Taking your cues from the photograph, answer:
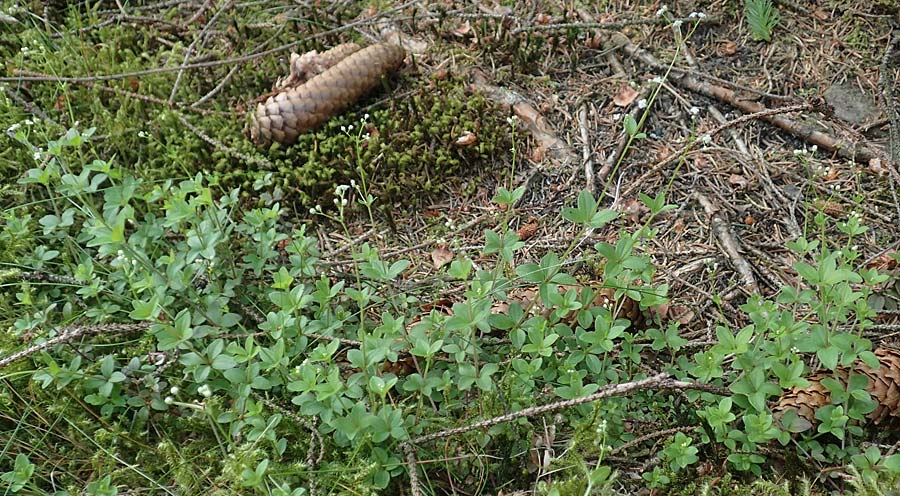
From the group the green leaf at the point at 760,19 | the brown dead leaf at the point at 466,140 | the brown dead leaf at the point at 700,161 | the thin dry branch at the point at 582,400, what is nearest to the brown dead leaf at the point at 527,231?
the brown dead leaf at the point at 466,140

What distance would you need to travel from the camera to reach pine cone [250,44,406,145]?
3.65 meters

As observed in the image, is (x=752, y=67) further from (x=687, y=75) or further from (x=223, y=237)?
(x=223, y=237)

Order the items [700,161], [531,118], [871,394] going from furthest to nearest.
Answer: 1. [531,118]
2. [700,161]
3. [871,394]

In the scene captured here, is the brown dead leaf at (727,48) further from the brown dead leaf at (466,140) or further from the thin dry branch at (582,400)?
the thin dry branch at (582,400)

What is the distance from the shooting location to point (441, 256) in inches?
132

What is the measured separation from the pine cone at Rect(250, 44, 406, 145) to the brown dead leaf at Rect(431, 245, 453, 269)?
1.06 meters

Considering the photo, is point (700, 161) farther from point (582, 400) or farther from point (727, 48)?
point (582, 400)

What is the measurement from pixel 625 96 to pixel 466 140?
1.01m

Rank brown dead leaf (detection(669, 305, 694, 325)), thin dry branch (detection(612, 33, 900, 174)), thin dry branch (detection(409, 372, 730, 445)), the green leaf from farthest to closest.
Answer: the green leaf → thin dry branch (detection(612, 33, 900, 174)) → brown dead leaf (detection(669, 305, 694, 325)) → thin dry branch (detection(409, 372, 730, 445))

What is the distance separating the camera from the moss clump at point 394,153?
357 centimetres

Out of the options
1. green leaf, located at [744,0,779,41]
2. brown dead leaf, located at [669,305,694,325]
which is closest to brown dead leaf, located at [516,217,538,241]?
brown dead leaf, located at [669,305,694,325]

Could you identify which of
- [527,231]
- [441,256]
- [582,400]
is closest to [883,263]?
[527,231]

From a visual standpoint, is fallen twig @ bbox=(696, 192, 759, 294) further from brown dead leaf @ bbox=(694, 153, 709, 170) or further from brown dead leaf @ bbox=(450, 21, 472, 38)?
brown dead leaf @ bbox=(450, 21, 472, 38)

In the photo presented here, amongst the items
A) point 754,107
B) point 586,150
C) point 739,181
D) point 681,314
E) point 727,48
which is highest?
point 727,48
